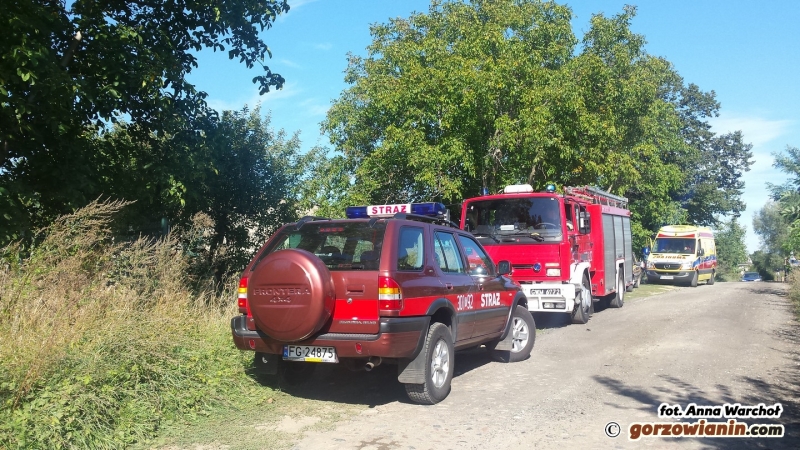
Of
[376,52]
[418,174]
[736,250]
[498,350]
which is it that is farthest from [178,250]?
[736,250]

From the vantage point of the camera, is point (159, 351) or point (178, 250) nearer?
point (159, 351)

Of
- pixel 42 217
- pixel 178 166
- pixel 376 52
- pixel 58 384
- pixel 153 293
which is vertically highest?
pixel 376 52

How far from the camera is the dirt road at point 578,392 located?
17.8 feet

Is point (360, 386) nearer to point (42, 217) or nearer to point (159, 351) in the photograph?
point (159, 351)

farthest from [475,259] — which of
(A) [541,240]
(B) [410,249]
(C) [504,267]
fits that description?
(A) [541,240]

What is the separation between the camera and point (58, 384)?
5.20 m

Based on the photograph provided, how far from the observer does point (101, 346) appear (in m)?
5.86

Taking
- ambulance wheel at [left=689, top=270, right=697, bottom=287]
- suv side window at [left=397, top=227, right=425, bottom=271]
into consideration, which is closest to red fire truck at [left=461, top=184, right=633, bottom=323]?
suv side window at [left=397, top=227, right=425, bottom=271]

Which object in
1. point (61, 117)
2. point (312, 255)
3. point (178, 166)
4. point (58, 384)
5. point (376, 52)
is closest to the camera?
point (58, 384)

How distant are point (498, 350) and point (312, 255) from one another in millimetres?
3748

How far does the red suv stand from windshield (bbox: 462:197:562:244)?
4.92m

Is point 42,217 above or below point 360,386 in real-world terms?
above

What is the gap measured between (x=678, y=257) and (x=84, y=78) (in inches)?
1022

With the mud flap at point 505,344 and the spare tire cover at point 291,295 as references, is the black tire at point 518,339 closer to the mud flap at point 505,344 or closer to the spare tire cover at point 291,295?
the mud flap at point 505,344
